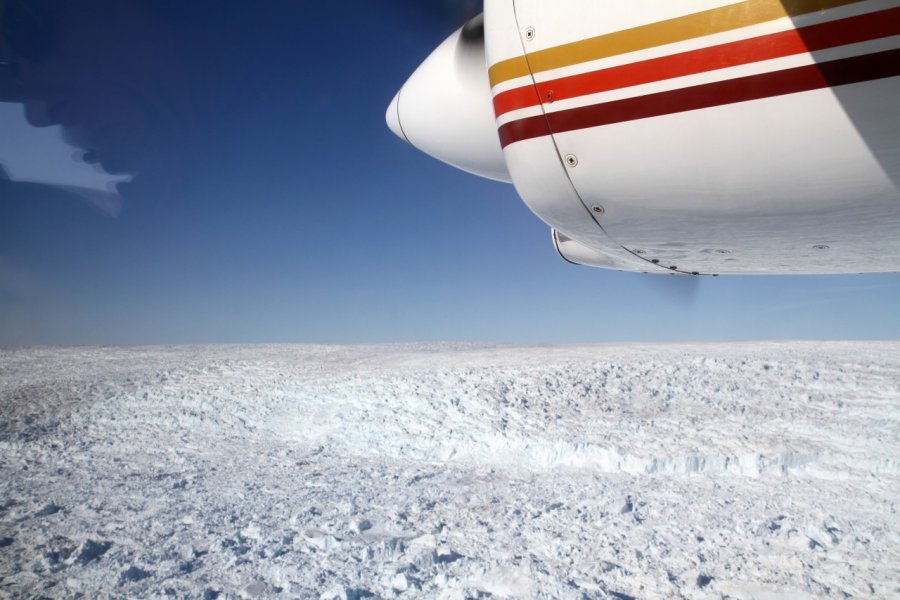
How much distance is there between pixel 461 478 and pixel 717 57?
601 cm

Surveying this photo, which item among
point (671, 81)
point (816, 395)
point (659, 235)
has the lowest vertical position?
point (816, 395)

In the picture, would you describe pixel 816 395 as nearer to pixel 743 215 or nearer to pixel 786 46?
pixel 743 215

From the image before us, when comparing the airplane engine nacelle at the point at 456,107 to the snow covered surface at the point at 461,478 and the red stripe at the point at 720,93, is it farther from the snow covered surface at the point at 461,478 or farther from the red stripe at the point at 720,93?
the snow covered surface at the point at 461,478

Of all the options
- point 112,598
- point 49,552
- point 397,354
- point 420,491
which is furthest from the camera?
point 397,354

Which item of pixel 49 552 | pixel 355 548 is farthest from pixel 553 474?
pixel 49 552

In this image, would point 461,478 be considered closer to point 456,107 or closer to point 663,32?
point 456,107

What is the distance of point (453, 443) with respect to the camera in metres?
8.36

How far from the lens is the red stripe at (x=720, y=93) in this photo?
1.89m

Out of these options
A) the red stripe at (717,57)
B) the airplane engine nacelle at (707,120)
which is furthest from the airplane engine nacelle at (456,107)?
the red stripe at (717,57)

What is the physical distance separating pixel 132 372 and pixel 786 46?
1477 cm

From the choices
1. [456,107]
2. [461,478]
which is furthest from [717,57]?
[461,478]

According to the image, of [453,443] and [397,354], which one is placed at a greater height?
[397,354]

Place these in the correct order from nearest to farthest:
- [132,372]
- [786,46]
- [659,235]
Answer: [786,46] → [659,235] → [132,372]

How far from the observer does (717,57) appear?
2.08m
